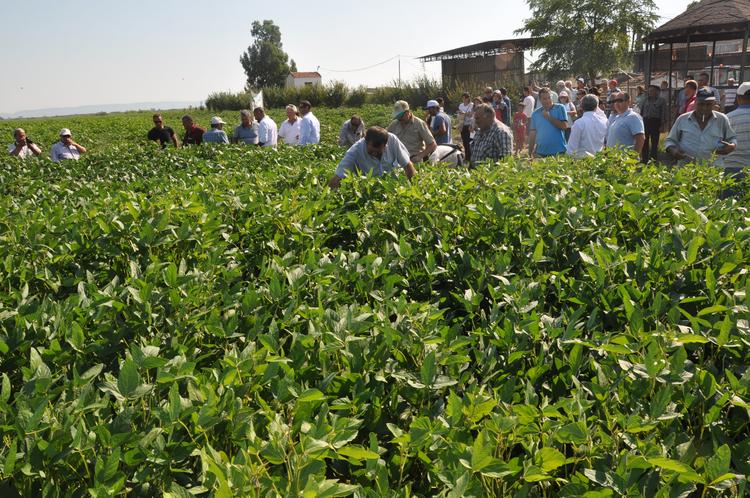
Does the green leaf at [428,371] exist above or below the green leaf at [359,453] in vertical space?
above

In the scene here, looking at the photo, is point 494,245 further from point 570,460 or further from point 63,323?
point 63,323

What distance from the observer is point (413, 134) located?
28.8 ft

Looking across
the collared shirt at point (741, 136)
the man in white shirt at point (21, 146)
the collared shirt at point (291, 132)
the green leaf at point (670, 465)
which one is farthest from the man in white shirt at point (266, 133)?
the green leaf at point (670, 465)

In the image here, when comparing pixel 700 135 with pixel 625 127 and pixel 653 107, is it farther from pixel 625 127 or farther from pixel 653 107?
pixel 653 107

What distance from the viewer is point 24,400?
5.60ft

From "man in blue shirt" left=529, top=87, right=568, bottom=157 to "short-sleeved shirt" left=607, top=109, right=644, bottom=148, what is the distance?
0.77 meters

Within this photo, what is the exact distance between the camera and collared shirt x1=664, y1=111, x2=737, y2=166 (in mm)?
7160

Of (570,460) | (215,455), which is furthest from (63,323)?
(570,460)

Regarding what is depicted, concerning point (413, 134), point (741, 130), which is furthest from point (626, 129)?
point (413, 134)

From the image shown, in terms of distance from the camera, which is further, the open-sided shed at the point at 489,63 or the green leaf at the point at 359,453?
the open-sided shed at the point at 489,63

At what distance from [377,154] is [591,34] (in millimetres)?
43054

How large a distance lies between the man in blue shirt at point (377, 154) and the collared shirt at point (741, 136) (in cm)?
405

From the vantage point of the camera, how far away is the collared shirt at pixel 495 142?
812 cm

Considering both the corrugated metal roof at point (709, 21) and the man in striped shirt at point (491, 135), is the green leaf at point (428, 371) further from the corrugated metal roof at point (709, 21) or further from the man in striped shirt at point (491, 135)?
the corrugated metal roof at point (709, 21)
